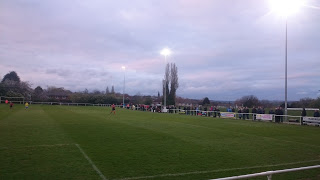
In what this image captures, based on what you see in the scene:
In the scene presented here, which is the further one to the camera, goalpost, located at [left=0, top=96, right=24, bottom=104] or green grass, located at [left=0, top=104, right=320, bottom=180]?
goalpost, located at [left=0, top=96, right=24, bottom=104]

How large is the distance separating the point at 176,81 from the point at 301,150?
65.7 m

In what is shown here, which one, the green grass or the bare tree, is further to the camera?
the bare tree

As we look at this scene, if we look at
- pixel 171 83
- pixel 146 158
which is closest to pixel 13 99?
pixel 171 83

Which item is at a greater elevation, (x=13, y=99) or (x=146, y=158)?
(x=13, y=99)

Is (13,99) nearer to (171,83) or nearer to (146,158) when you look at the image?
(171,83)

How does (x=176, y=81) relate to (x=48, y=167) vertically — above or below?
above

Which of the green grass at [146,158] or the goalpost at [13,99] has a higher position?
the goalpost at [13,99]

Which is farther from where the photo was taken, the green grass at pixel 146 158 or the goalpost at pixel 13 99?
the goalpost at pixel 13 99

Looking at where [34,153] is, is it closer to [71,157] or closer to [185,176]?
[71,157]

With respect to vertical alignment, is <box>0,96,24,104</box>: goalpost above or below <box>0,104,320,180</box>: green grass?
above

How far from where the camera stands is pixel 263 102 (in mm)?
51562

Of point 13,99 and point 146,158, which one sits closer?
point 146,158

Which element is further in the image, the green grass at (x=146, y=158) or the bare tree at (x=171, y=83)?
the bare tree at (x=171, y=83)

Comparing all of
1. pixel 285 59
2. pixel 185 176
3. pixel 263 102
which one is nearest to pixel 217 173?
pixel 185 176
